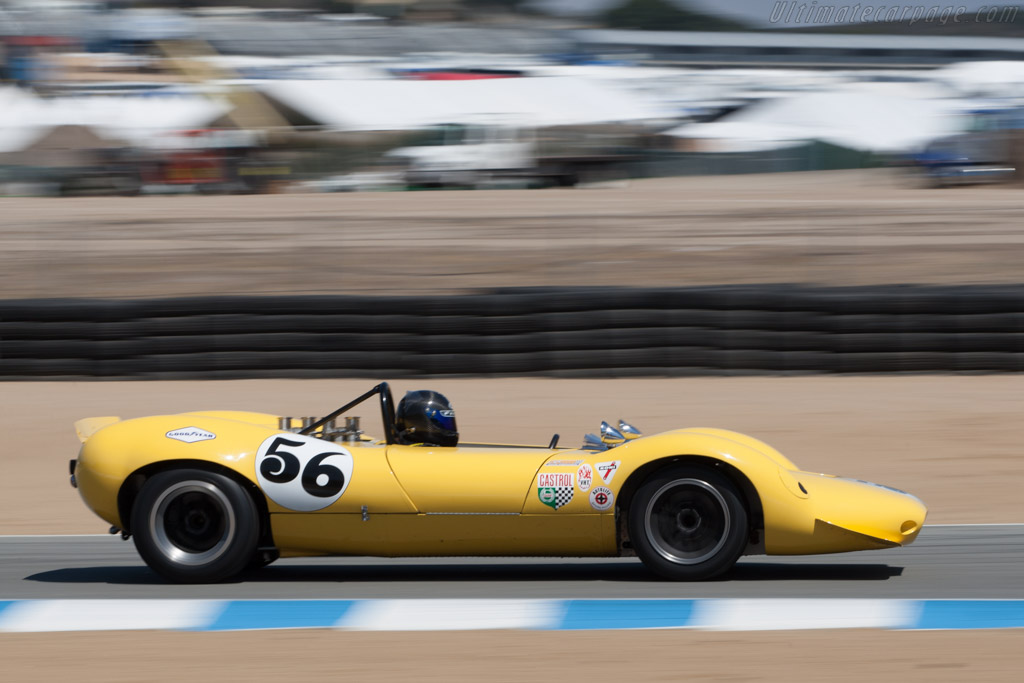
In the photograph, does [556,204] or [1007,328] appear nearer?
[1007,328]

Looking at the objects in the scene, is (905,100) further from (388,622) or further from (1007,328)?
(388,622)

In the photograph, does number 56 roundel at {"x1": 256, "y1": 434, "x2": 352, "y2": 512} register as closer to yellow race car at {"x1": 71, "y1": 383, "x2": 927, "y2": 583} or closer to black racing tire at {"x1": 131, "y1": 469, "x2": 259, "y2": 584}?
yellow race car at {"x1": 71, "y1": 383, "x2": 927, "y2": 583}

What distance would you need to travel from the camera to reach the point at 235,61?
3697 cm

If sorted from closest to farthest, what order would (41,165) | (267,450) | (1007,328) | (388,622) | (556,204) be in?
(388,622) < (267,450) < (1007,328) < (556,204) < (41,165)

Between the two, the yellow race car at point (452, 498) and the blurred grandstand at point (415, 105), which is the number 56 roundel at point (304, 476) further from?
the blurred grandstand at point (415, 105)

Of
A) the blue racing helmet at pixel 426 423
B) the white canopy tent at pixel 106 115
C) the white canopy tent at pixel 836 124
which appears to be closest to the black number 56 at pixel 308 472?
the blue racing helmet at pixel 426 423

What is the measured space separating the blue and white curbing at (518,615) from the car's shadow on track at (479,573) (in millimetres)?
454

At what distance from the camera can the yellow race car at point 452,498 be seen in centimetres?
511

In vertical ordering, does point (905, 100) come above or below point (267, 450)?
above

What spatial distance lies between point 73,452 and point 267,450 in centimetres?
469

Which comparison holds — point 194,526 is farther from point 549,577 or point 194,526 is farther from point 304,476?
point 549,577

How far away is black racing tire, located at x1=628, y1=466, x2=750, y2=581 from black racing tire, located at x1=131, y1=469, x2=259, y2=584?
157 cm

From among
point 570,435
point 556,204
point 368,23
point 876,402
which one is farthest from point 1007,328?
point 368,23

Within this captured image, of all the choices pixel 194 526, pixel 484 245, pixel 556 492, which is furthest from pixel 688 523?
pixel 484 245
